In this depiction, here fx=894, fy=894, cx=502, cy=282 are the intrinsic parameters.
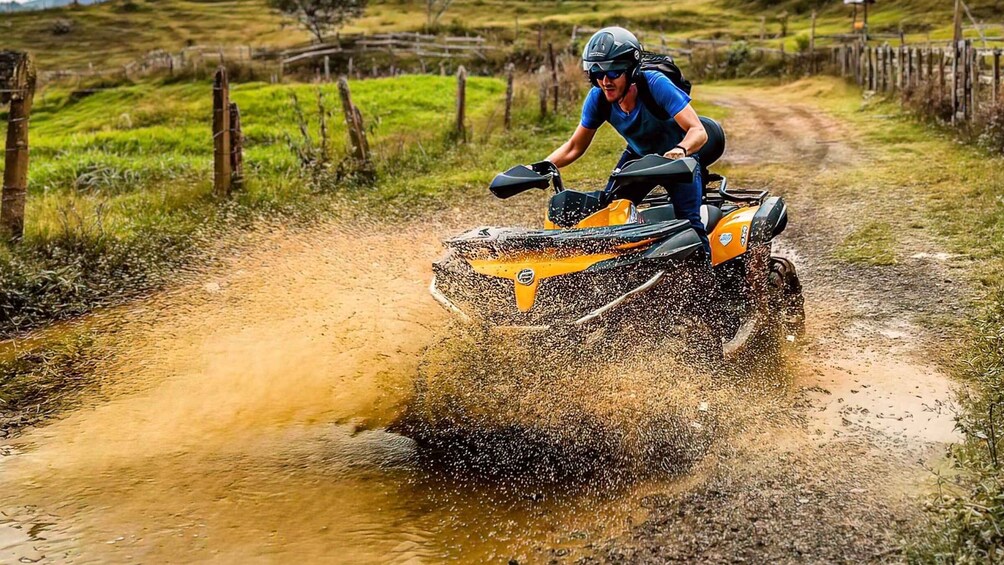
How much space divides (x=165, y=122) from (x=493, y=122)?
9669 millimetres

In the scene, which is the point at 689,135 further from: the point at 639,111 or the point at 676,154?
the point at 639,111

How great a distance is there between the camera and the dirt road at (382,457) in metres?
4.17

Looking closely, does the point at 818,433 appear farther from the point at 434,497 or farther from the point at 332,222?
the point at 332,222

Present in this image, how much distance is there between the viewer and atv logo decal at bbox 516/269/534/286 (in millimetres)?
4703

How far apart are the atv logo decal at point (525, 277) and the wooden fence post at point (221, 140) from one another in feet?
23.3

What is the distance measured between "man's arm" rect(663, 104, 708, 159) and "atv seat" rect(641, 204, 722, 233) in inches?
17.7

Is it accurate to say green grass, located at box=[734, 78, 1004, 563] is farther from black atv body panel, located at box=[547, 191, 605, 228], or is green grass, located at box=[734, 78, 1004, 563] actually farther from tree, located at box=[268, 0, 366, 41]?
tree, located at box=[268, 0, 366, 41]

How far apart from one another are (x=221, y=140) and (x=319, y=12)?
51.9 meters

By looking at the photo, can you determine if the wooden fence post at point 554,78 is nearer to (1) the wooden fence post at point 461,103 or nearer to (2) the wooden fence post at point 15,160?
(1) the wooden fence post at point 461,103

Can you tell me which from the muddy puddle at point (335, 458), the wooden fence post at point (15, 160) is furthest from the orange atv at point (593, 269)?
the wooden fence post at point (15, 160)

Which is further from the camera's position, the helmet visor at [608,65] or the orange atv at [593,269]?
the helmet visor at [608,65]

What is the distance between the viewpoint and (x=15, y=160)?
8.38 meters

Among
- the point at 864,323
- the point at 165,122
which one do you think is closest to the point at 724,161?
the point at 864,323

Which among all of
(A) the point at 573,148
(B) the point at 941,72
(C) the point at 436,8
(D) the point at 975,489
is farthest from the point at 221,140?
(C) the point at 436,8
